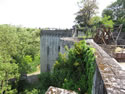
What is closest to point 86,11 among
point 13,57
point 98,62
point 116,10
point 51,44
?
point 116,10

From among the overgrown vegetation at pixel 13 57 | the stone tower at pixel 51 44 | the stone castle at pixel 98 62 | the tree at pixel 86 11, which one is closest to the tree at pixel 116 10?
the tree at pixel 86 11

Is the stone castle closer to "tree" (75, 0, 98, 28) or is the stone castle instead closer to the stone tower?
the stone tower

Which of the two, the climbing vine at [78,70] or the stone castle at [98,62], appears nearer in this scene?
the stone castle at [98,62]

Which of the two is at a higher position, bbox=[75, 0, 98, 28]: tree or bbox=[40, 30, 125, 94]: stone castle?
bbox=[75, 0, 98, 28]: tree

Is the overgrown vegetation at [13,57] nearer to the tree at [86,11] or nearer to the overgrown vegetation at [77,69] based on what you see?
the overgrown vegetation at [77,69]

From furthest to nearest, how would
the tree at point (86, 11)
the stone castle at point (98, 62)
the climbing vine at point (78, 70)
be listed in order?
the tree at point (86, 11) → the climbing vine at point (78, 70) → the stone castle at point (98, 62)

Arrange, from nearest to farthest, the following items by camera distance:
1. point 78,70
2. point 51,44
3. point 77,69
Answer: point 78,70
point 77,69
point 51,44

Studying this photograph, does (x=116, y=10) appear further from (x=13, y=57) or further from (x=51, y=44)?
(x=13, y=57)

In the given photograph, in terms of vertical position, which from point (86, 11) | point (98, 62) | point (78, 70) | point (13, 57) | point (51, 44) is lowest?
point (13, 57)

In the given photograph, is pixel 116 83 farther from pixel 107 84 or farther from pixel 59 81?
pixel 59 81

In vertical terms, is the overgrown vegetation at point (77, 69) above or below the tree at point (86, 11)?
below

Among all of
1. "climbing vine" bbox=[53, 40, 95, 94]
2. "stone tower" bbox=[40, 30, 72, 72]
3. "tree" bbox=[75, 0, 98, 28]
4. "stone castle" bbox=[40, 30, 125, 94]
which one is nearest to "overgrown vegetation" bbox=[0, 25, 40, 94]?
"stone tower" bbox=[40, 30, 72, 72]

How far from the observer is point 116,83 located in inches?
68.9

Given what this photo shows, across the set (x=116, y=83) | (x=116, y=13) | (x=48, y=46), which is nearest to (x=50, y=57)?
(x=48, y=46)
